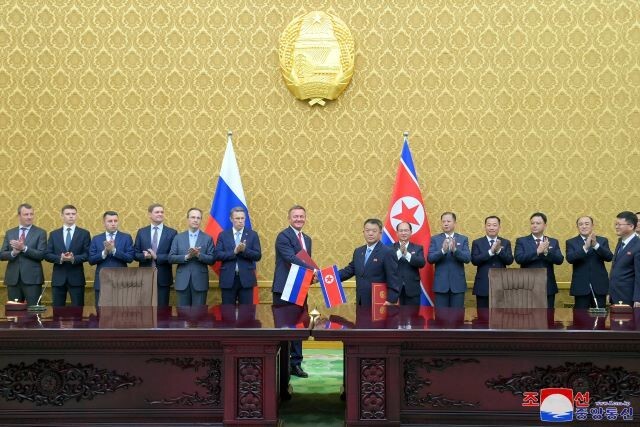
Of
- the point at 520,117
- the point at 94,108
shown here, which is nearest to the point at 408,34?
the point at 520,117

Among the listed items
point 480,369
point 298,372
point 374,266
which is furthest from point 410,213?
point 480,369

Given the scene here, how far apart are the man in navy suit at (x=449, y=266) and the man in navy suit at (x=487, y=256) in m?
0.12

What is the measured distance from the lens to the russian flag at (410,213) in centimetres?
700

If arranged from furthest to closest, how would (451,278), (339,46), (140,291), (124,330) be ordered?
(339,46), (451,278), (140,291), (124,330)

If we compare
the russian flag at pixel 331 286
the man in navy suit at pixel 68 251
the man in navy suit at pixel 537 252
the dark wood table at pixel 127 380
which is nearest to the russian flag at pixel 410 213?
the man in navy suit at pixel 537 252

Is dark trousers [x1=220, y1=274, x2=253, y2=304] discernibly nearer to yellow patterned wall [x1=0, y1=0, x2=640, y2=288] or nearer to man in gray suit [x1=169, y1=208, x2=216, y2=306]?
man in gray suit [x1=169, y1=208, x2=216, y2=306]

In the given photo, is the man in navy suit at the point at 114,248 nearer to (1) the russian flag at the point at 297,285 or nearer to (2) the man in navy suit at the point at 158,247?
(2) the man in navy suit at the point at 158,247

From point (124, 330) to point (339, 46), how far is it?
14.2 feet

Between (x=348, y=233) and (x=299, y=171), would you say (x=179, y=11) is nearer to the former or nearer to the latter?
(x=299, y=171)

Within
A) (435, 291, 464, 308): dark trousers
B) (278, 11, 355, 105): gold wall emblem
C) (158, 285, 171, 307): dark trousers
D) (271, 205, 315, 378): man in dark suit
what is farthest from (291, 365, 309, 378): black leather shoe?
(278, 11, 355, 105): gold wall emblem

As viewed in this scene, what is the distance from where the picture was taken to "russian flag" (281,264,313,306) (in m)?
5.31

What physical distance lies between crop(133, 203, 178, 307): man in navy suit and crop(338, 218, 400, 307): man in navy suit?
1999 millimetres

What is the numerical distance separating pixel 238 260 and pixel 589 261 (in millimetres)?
3139

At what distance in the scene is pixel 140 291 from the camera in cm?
491
